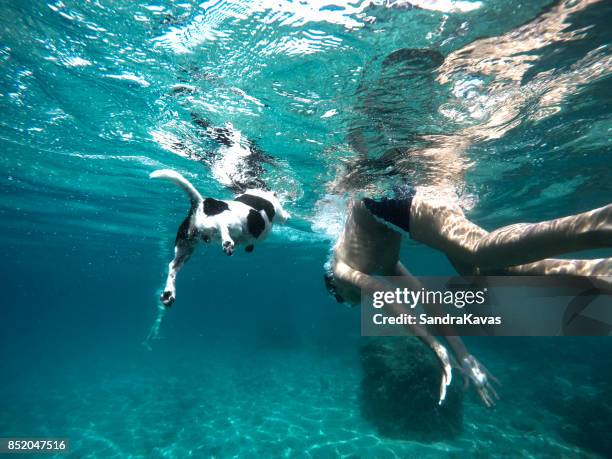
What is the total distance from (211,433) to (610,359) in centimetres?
2293

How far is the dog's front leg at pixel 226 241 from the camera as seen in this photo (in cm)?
246

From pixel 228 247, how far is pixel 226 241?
5.7 inches

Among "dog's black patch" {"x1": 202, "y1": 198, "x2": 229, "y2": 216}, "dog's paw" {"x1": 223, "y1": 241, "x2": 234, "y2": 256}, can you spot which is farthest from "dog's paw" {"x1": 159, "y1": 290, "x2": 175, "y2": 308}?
"dog's black patch" {"x1": 202, "y1": 198, "x2": 229, "y2": 216}

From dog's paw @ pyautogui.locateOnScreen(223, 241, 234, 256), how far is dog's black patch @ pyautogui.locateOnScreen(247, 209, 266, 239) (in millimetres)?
678

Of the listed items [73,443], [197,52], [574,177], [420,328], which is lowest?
[73,443]

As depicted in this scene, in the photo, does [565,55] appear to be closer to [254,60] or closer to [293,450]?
[254,60]

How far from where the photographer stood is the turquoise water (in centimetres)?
530

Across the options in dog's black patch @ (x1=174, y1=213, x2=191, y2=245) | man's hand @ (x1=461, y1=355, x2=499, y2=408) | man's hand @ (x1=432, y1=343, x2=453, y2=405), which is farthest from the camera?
man's hand @ (x1=461, y1=355, x2=499, y2=408)

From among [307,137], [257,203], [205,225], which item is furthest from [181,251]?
[307,137]

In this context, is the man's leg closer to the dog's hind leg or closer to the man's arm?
the man's arm

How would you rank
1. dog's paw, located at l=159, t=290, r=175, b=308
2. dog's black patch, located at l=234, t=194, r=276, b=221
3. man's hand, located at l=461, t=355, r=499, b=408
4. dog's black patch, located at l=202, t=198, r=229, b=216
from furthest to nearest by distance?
man's hand, located at l=461, t=355, r=499, b=408 → dog's black patch, located at l=234, t=194, r=276, b=221 → dog's black patch, located at l=202, t=198, r=229, b=216 → dog's paw, located at l=159, t=290, r=175, b=308

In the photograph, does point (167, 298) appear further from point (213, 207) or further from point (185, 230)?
point (213, 207)

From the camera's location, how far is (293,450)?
10688mm

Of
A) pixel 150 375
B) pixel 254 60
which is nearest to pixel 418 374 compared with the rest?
pixel 254 60
